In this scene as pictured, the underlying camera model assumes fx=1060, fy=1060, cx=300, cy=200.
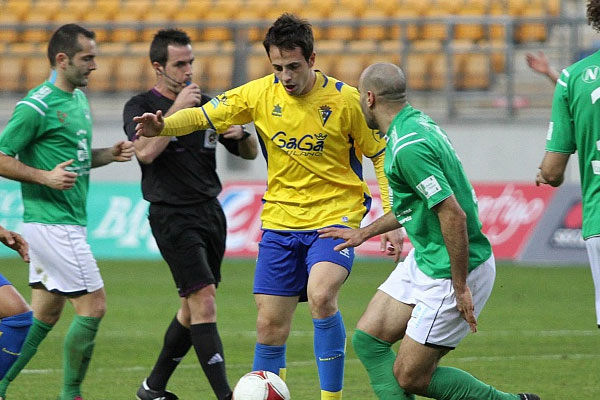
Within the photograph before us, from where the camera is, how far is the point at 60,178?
22.7 feet

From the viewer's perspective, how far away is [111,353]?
958 centimetres

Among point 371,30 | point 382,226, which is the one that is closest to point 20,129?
point 382,226

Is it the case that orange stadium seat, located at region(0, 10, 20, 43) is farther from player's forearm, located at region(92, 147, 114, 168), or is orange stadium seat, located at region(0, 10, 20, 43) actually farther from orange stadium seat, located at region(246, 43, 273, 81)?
player's forearm, located at region(92, 147, 114, 168)

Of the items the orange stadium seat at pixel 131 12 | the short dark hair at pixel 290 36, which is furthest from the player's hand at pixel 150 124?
the orange stadium seat at pixel 131 12

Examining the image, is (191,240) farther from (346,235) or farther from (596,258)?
(596,258)

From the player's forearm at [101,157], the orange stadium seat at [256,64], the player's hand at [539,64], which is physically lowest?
the orange stadium seat at [256,64]

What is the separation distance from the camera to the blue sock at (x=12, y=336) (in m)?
6.65

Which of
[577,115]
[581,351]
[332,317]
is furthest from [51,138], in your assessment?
[581,351]

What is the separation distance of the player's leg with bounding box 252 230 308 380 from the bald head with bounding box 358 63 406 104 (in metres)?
1.31

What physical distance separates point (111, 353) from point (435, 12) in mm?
13015

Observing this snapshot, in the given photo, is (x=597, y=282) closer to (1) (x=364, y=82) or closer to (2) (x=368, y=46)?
(1) (x=364, y=82)

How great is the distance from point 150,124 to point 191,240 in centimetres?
129

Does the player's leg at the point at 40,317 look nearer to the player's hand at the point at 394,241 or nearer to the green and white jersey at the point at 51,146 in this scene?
the green and white jersey at the point at 51,146

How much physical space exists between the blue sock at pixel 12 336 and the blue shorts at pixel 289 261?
1477mm
